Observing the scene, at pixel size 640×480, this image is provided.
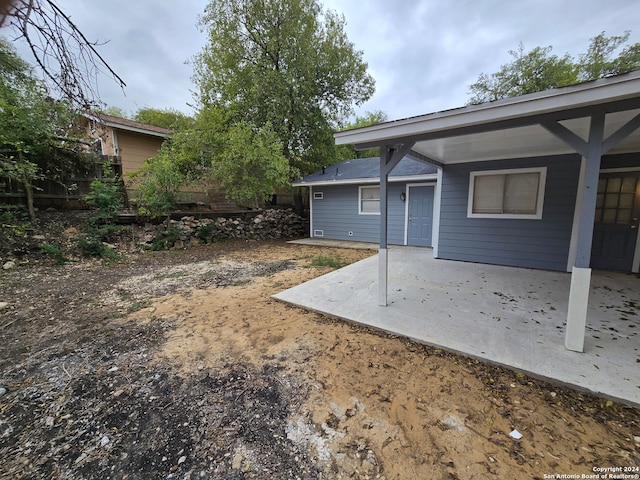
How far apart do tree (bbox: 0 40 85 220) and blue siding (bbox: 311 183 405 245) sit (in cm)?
720

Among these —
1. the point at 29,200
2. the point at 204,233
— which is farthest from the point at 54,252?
the point at 204,233

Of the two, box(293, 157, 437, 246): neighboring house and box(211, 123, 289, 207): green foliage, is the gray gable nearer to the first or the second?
box(293, 157, 437, 246): neighboring house

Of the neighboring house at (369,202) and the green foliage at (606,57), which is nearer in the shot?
the neighboring house at (369,202)

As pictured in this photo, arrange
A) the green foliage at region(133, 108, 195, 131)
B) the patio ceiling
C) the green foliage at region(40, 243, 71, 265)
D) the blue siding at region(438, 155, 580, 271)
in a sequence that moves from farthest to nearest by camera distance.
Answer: the green foliage at region(133, 108, 195, 131), the green foliage at region(40, 243, 71, 265), the blue siding at region(438, 155, 580, 271), the patio ceiling

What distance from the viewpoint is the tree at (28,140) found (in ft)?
17.9

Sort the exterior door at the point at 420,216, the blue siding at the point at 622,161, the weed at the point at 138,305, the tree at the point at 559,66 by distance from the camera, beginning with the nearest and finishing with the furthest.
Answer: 1. the weed at the point at 138,305
2. the blue siding at the point at 622,161
3. the exterior door at the point at 420,216
4. the tree at the point at 559,66

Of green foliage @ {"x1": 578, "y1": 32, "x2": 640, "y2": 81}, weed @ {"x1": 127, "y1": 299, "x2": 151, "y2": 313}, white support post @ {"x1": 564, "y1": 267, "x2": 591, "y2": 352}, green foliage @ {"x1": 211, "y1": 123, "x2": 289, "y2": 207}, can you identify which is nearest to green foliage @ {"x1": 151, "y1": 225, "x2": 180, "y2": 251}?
green foliage @ {"x1": 211, "y1": 123, "x2": 289, "y2": 207}

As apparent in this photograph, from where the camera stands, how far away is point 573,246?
459cm

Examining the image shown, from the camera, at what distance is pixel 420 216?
25.1ft

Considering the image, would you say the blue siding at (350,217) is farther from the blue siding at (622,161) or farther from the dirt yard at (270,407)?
the dirt yard at (270,407)

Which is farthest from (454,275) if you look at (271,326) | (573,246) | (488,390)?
(271,326)

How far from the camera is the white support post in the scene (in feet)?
7.29

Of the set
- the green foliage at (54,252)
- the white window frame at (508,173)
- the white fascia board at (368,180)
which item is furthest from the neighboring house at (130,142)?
the white window frame at (508,173)

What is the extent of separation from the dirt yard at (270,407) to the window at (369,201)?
6025mm
